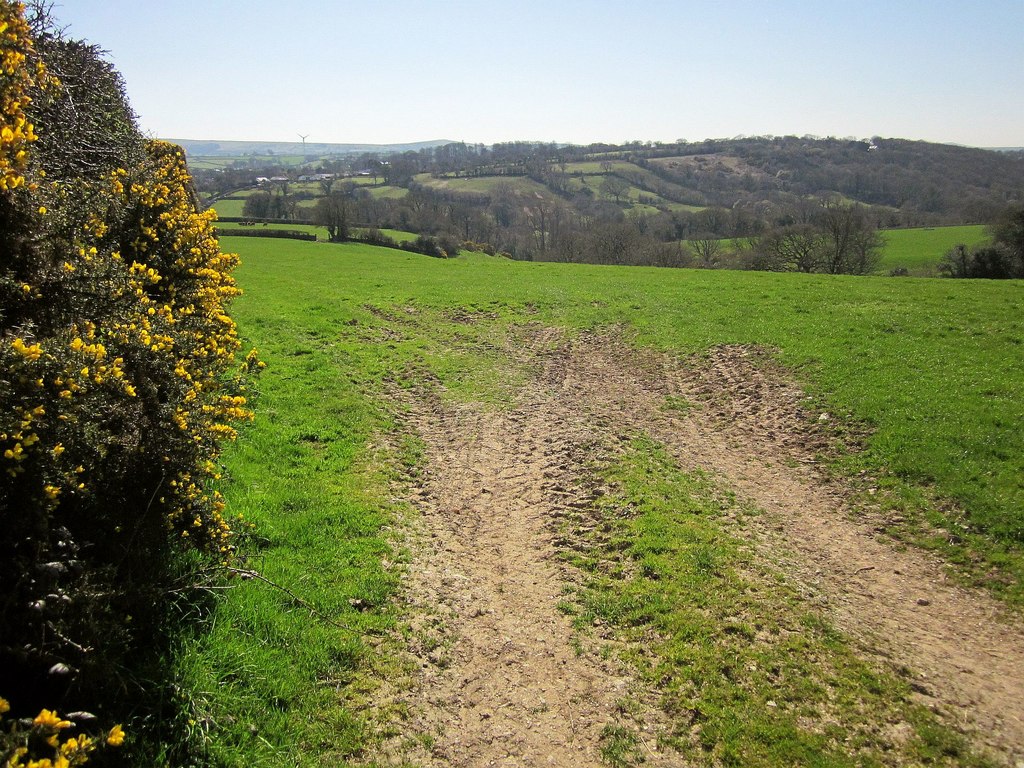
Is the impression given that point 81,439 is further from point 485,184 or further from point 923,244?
point 485,184

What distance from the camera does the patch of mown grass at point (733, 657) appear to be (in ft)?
16.5

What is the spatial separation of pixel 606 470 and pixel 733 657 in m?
4.70

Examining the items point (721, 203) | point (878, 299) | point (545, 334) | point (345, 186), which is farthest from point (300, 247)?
point (721, 203)

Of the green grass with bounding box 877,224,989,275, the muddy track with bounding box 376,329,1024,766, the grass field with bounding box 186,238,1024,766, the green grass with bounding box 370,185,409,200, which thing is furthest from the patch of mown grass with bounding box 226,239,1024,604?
the green grass with bounding box 370,185,409,200

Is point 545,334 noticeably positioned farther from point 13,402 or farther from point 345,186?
point 345,186

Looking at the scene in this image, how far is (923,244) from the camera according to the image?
60.6m

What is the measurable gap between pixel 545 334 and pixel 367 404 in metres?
9.01

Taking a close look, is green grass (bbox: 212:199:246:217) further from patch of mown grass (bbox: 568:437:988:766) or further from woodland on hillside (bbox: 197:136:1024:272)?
patch of mown grass (bbox: 568:437:988:766)

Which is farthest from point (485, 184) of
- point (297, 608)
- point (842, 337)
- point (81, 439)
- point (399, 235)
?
point (81, 439)

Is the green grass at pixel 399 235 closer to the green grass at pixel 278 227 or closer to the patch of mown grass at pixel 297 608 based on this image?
the green grass at pixel 278 227

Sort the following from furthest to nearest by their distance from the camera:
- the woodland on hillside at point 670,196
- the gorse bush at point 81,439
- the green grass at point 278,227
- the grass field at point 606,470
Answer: the woodland on hillside at point 670,196
the green grass at point 278,227
the grass field at point 606,470
the gorse bush at point 81,439

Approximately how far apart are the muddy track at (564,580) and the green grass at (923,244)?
47095 mm

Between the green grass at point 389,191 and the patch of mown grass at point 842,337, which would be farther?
the green grass at point 389,191

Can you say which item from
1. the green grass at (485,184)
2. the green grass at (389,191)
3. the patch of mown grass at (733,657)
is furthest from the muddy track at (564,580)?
the green grass at (485,184)
